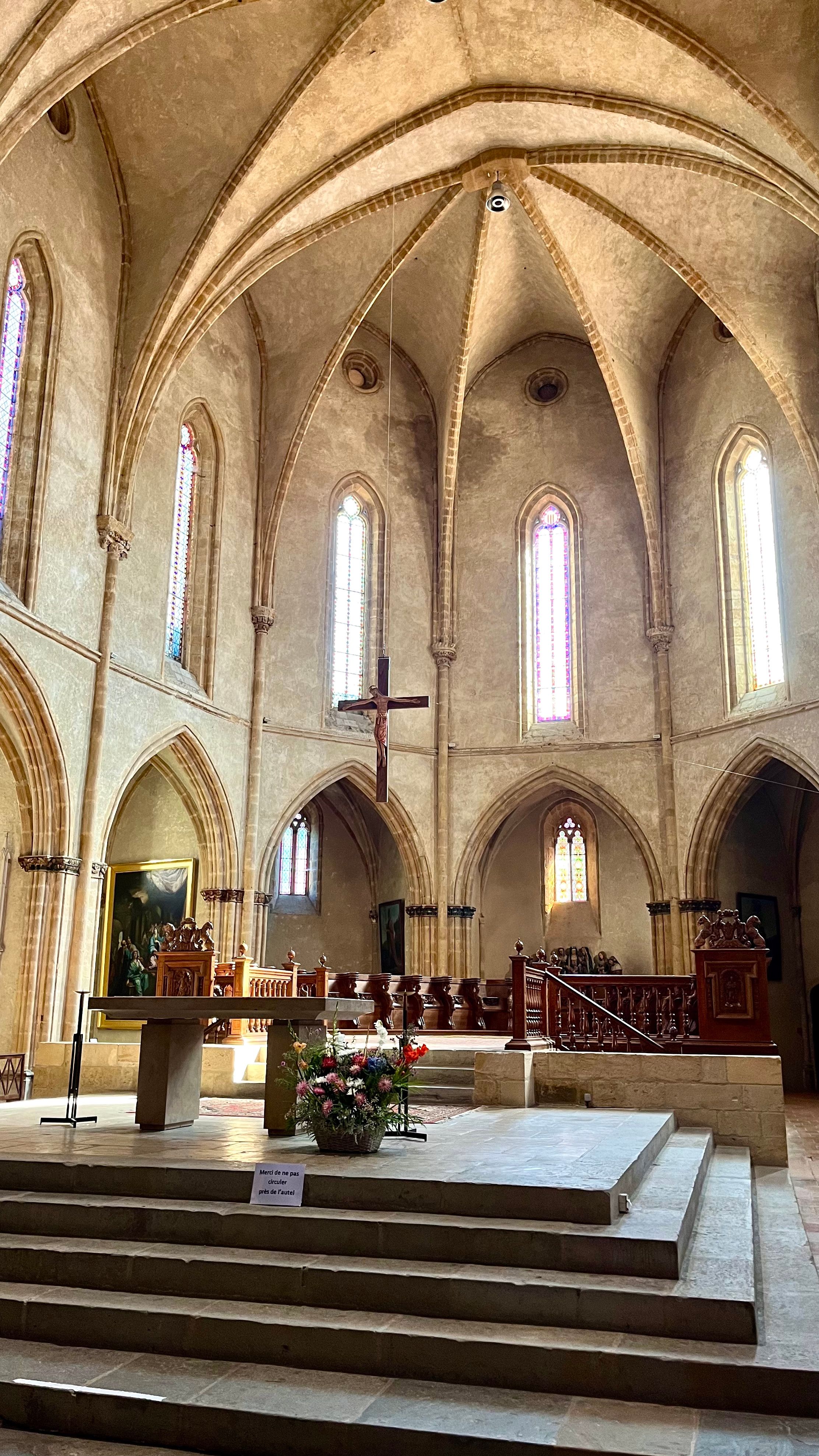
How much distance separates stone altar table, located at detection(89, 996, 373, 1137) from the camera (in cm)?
796

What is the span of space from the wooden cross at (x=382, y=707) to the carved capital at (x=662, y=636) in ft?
23.0

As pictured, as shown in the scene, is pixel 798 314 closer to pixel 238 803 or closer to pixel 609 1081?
pixel 238 803

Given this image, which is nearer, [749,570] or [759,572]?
[759,572]

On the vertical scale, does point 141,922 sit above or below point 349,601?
below

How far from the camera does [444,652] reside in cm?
2352

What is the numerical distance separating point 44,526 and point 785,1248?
13.3 metres

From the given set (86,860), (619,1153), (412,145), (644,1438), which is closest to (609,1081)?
(619,1153)

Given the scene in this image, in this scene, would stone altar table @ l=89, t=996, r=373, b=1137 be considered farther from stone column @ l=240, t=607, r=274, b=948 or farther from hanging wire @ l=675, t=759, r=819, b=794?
hanging wire @ l=675, t=759, r=819, b=794

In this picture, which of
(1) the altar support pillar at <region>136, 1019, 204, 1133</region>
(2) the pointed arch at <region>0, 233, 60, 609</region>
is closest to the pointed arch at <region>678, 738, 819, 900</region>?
(2) the pointed arch at <region>0, 233, 60, 609</region>

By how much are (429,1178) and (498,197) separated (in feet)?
55.1

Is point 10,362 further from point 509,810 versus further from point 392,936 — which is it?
point 392,936

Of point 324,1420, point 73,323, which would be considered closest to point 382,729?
point 73,323

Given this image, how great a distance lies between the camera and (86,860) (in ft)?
54.7

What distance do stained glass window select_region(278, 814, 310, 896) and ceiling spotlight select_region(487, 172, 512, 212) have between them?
13117mm
